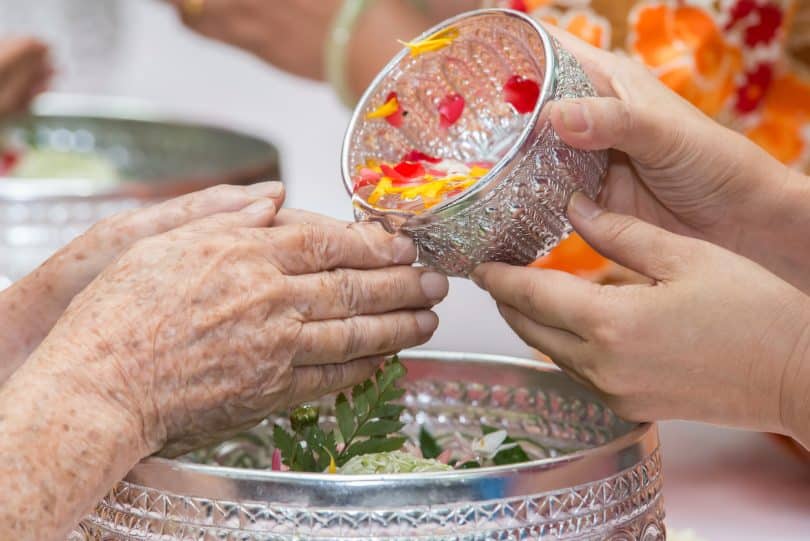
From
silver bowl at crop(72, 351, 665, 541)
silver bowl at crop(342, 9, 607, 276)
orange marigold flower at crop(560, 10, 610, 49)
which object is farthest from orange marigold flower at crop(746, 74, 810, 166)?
silver bowl at crop(72, 351, 665, 541)

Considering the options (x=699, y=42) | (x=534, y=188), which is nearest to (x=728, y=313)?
(x=534, y=188)

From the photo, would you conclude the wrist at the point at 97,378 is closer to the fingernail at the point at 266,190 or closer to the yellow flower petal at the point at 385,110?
the fingernail at the point at 266,190

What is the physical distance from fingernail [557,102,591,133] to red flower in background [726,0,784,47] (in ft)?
2.93

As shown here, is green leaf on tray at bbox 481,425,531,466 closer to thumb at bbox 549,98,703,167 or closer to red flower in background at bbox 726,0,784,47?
thumb at bbox 549,98,703,167

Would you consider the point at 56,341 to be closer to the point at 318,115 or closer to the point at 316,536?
the point at 316,536

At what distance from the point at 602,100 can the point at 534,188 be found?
8cm

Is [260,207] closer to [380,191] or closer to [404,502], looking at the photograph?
[380,191]

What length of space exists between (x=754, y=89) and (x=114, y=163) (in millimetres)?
1124

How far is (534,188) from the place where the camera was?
899 millimetres

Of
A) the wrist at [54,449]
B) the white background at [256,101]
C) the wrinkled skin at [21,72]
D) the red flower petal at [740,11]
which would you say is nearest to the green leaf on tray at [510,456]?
the wrist at [54,449]

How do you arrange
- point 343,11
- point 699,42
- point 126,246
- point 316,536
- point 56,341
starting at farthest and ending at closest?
point 343,11
point 699,42
point 126,246
point 56,341
point 316,536

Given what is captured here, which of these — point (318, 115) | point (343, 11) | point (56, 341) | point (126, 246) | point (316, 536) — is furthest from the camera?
point (318, 115)

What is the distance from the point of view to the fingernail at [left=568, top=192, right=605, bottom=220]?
3.12 ft

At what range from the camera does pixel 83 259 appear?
978mm
